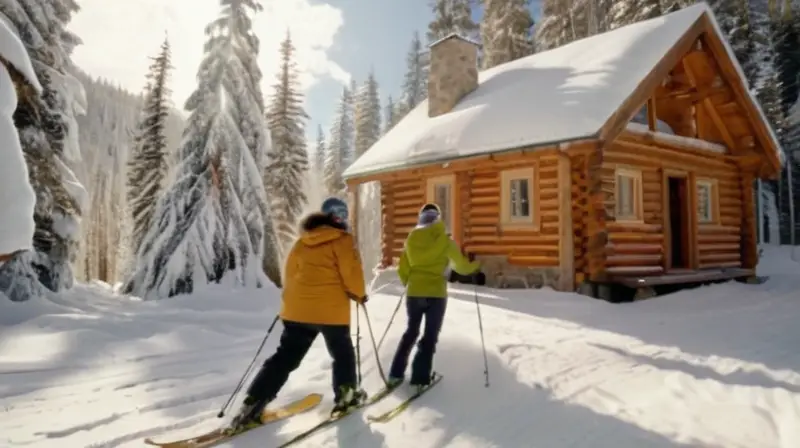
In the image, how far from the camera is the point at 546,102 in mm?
12047

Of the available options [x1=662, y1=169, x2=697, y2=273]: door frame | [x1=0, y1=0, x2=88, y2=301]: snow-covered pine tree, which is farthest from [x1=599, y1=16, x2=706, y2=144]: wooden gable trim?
[x1=0, y1=0, x2=88, y2=301]: snow-covered pine tree

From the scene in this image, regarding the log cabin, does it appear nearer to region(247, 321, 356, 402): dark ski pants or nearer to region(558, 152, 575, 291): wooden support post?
region(558, 152, 575, 291): wooden support post

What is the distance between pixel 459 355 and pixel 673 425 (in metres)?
2.17

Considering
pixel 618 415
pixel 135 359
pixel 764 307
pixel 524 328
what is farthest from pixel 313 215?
pixel 764 307

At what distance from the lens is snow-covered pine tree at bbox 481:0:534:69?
30.9 metres

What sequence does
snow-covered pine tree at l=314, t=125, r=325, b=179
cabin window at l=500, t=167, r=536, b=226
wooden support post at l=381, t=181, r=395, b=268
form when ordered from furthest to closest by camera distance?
1. snow-covered pine tree at l=314, t=125, r=325, b=179
2. wooden support post at l=381, t=181, r=395, b=268
3. cabin window at l=500, t=167, r=536, b=226

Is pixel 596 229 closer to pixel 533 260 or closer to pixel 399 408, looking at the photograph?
pixel 533 260

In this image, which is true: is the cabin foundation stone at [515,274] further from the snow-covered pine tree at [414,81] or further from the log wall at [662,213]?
the snow-covered pine tree at [414,81]

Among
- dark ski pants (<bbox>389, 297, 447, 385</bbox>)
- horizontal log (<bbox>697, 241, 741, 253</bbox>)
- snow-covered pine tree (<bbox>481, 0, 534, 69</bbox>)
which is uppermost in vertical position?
snow-covered pine tree (<bbox>481, 0, 534, 69</bbox>)

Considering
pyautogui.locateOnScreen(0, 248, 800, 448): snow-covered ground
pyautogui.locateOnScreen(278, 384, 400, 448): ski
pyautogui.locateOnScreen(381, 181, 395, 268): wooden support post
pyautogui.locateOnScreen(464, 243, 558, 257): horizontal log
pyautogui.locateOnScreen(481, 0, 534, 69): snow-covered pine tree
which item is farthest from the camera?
pyautogui.locateOnScreen(481, 0, 534, 69): snow-covered pine tree

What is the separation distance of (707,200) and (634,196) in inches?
150

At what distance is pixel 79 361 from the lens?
235 inches

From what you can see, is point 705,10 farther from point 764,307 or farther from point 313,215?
point 313,215

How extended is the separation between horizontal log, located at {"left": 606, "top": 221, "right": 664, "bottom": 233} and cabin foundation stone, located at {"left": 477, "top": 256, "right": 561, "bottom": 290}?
1.56 metres
